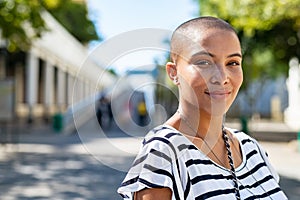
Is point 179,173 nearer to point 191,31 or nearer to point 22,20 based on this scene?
point 191,31

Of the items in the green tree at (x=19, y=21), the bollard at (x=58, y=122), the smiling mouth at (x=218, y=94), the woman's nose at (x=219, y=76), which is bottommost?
the smiling mouth at (x=218, y=94)

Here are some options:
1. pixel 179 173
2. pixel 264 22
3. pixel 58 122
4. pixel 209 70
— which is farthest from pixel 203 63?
pixel 58 122

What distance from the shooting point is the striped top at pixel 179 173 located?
113 cm

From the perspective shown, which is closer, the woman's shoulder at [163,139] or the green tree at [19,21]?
the woman's shoulder at [163,139]

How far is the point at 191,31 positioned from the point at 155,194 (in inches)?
17.0

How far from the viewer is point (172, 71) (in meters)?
1.29

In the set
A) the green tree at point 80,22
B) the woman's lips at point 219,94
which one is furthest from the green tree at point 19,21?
the green tree at point 80,22

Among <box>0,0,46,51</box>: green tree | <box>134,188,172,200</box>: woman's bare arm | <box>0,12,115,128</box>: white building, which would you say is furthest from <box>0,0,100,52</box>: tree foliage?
<box>134,188,172,200</box>: woman's bare arm

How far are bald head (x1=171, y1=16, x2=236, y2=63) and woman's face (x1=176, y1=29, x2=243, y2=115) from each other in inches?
0.5

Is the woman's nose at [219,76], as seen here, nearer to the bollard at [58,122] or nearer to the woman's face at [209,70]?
the woman's face at [209,70]

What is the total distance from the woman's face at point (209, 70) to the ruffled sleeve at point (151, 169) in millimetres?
156

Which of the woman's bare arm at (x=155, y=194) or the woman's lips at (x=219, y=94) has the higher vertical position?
the woman's lips at (x=219, y=94)

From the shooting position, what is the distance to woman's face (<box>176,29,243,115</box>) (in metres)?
1.22

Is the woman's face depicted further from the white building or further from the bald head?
the white building
